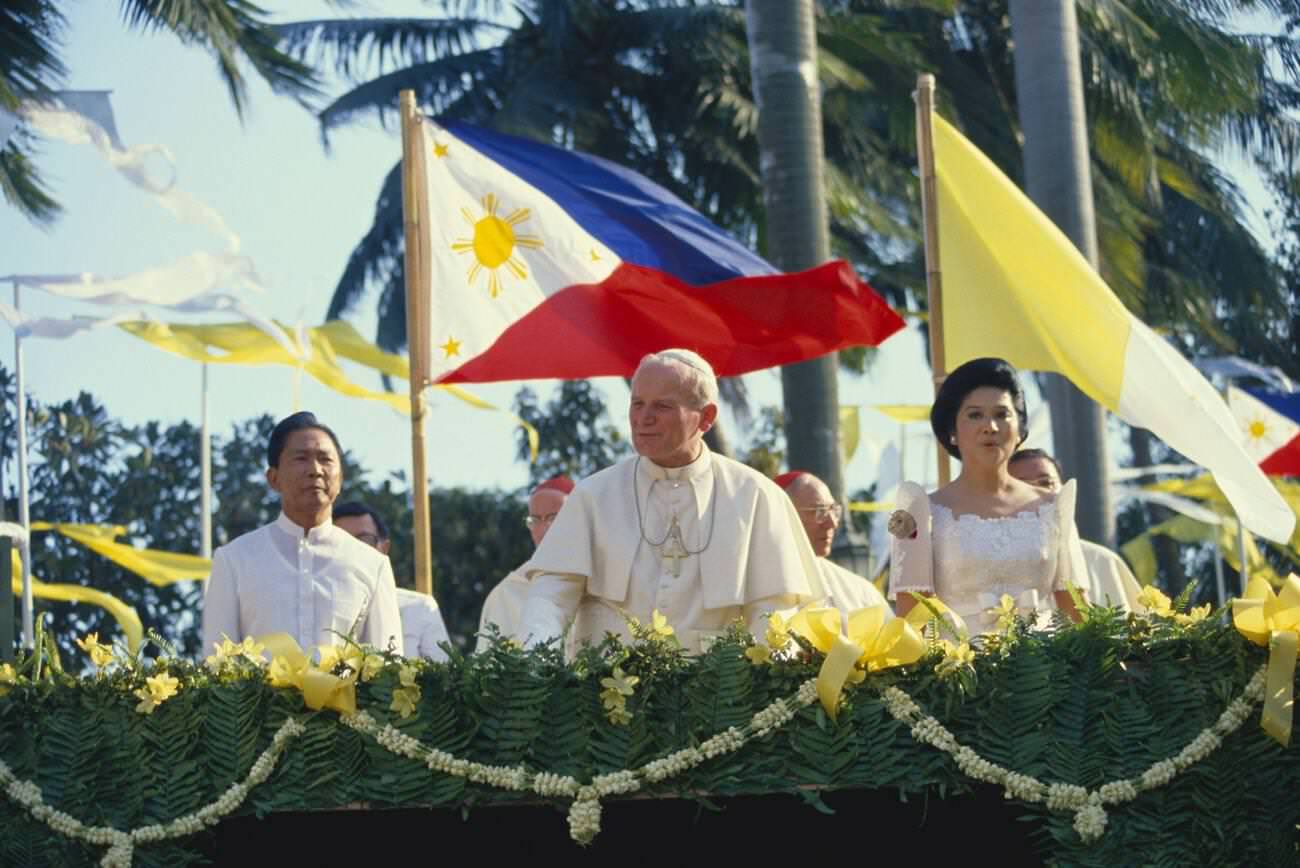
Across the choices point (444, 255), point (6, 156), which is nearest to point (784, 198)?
point (444, 255)

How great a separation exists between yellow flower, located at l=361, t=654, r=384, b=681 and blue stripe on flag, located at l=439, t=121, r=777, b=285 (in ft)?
18.9

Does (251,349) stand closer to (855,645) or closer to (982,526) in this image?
(982,526)

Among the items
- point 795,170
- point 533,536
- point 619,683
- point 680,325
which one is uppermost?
point 795,170

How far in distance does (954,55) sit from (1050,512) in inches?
803

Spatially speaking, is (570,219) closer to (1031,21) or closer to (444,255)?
(444,255)

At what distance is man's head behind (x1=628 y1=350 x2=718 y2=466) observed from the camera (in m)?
6.02

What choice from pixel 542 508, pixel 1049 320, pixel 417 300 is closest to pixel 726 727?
pixel 542 508

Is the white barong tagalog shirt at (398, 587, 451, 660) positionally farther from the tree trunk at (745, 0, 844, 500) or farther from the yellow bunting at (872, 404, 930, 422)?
the yellow bunting at (872, 404, 930, 422)

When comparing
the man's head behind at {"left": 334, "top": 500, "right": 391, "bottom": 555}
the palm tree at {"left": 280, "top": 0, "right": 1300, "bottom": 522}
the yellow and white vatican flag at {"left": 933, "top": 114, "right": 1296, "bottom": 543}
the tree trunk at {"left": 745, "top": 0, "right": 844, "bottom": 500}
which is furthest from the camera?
the palm tree at {"left": 280, "top": 0, "right": 1300, "bottom": 522}

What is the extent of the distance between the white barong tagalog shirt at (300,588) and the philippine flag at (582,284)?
2.35 metres

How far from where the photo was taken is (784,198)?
11.5 metres

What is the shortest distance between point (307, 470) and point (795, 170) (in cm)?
512

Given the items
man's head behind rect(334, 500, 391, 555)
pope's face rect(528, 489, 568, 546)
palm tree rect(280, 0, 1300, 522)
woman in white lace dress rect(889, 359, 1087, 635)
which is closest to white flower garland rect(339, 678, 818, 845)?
woman in white lace dress rect(889, 359, 1087, 635)

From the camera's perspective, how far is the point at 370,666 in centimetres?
462
